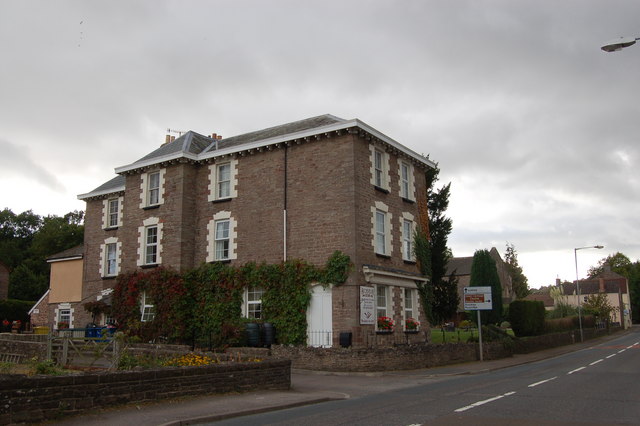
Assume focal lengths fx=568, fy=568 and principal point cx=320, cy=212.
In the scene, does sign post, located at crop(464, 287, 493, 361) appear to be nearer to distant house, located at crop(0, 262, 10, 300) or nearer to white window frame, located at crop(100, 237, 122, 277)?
white window frame, located at crop(100, 237, 122, 277)

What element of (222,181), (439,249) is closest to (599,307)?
(439,249)

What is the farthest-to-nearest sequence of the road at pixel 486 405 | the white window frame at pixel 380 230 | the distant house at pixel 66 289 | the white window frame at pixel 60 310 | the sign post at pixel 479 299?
the white window frame at pixel 60 310 → the distant house at pixel 66 289 → the sign post at pixel 479 299 → the white window frame at pixel 380 230 → the road at pixel 486 405

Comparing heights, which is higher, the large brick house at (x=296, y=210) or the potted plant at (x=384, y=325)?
the large brick house at (x=296, y=210)

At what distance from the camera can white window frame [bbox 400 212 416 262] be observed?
87.9ft

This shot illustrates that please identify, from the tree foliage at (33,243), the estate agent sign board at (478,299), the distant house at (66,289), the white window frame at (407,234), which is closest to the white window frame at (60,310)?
the distant house at (66,289)

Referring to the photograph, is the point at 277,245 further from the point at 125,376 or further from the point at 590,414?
the point at 590,414

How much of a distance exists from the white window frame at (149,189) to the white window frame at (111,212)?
12.6 ft

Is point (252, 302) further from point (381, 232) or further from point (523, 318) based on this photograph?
point (523, 318)

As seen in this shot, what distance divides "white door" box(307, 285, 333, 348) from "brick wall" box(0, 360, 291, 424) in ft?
24.1

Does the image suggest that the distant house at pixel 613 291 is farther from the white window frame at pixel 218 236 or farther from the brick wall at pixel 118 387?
the brick wall at pixel 118 387

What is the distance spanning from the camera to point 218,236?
89.1ft

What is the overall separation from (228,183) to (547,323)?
1048 inches

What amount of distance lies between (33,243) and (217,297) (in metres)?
50.9

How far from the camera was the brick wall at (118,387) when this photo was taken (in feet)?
30.9
